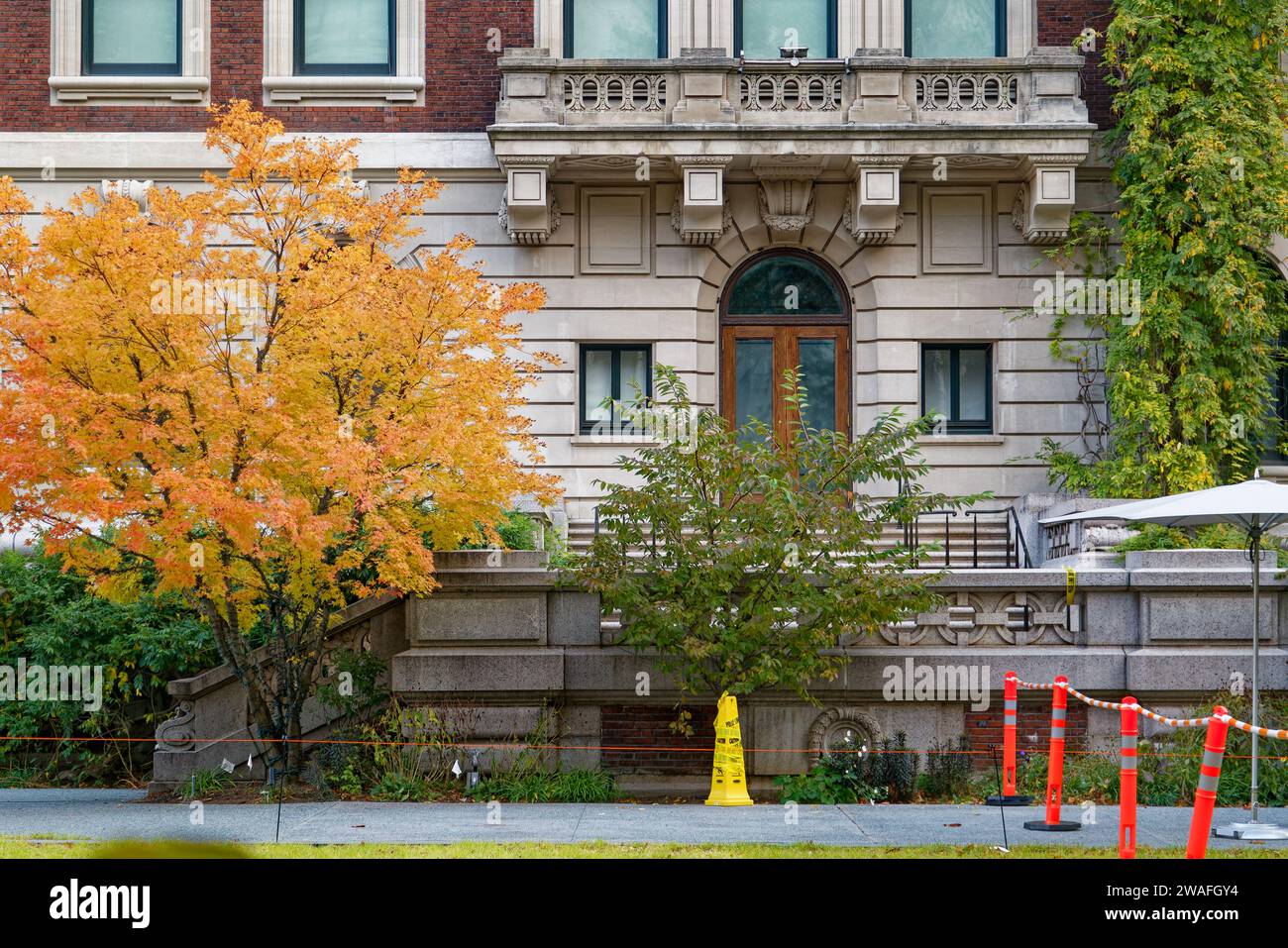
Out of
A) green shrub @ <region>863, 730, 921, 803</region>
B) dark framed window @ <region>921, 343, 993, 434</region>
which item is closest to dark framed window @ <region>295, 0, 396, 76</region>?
dark framed window @ <region>921, 343, 993, 434</region>

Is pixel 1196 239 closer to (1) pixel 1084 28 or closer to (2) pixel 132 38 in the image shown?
(1) pixel 1084 28

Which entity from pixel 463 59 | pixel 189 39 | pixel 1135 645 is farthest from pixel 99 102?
pixel 1135 645

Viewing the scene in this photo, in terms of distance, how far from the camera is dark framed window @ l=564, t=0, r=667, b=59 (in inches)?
934

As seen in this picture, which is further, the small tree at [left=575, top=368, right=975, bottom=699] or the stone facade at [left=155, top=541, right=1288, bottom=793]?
the stone facade at [left=155, top=541, right=1288, bottom=793]

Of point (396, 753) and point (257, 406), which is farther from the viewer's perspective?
point (396, 753)

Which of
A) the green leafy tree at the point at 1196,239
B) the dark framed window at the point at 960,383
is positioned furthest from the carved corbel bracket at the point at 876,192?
the green leafy tree at the point at 1196,239

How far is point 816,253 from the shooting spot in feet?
77.3

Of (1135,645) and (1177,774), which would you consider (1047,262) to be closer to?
(1135,645)

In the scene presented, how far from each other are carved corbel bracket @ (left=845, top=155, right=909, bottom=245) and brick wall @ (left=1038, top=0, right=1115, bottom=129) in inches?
136

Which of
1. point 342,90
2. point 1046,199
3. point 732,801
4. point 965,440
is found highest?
point 342,90

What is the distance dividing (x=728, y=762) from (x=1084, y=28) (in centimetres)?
1427

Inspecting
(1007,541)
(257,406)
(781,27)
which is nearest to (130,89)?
(781,27)

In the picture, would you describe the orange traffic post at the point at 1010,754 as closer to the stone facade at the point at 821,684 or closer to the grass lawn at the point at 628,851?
the stone facade at the point at 821,684

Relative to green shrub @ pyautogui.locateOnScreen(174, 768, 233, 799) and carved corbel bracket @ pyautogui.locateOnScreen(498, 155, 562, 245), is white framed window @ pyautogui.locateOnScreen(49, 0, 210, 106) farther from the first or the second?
green shrub @ pyautogui.locateOnScreen(174, 768, 233, 799)
